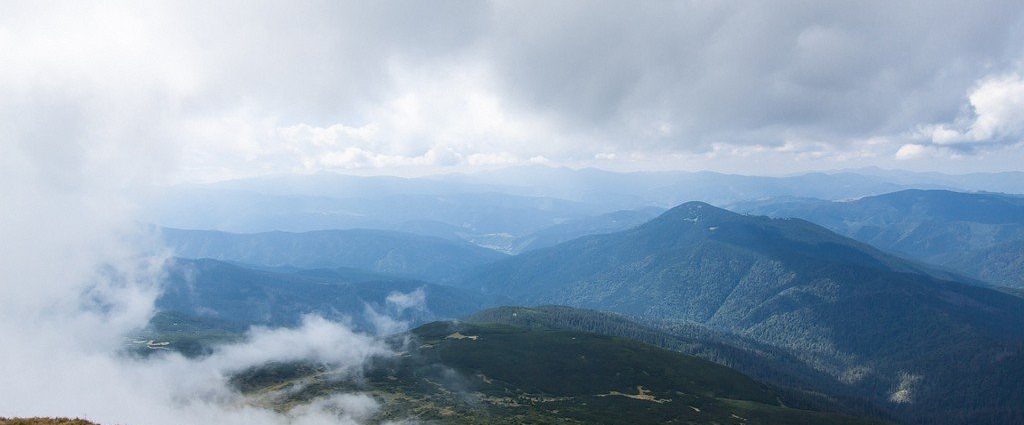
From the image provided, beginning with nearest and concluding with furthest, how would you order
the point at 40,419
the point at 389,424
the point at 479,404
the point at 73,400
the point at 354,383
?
the point at 40,419, the point at 389,424, the point at 73,400, the point at 479,404, the point at 354,383

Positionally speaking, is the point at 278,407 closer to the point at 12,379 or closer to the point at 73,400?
the point at 73,400

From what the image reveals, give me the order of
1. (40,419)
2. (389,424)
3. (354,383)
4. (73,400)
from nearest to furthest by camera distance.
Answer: (40,419) → (389,424) → (73,400) → (354,383)

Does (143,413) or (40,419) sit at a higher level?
(40,419)

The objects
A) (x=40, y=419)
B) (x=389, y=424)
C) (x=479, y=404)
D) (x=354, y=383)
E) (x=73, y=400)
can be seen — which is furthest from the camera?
(x=354, y=383)

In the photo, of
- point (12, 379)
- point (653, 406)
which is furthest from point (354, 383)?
Result: point (12, 379)

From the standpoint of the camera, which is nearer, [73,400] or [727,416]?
[73,400]

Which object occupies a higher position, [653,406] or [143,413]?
[143,413]

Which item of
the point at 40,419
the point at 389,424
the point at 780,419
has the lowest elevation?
the point at 780,419

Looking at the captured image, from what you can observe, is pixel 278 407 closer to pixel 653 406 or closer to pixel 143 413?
pixel 143 413

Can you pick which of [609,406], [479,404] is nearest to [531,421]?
[479,404]
